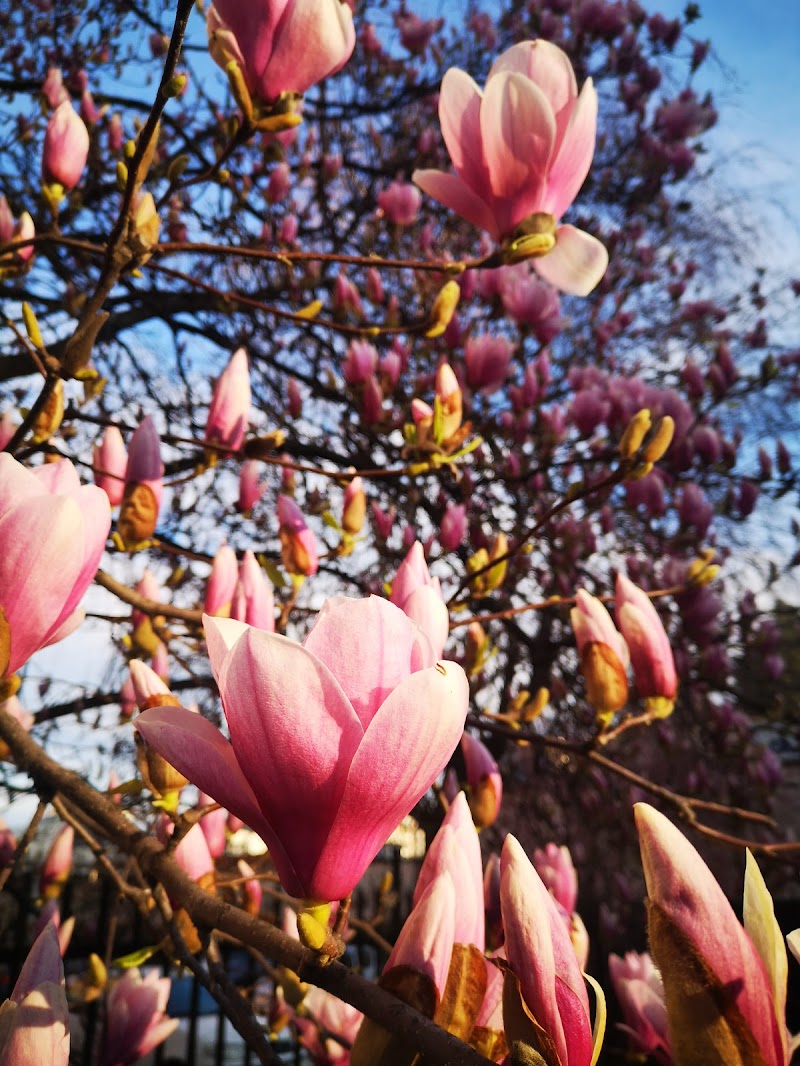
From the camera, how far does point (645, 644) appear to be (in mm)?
1239

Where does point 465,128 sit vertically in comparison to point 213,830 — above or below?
above

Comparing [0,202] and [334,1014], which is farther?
[0,202]

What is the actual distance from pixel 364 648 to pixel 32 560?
26cm

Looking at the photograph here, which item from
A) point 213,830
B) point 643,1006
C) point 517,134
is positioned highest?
point 517,134

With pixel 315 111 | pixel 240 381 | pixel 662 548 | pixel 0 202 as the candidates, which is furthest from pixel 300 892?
pixel 315 111

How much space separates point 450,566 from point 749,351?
2.88 m

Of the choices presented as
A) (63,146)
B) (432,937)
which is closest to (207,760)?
(432,937)

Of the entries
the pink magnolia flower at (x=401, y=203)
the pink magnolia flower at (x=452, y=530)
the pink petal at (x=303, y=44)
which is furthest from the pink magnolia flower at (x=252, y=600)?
the pink magnolia flower at (x=401, y=203)

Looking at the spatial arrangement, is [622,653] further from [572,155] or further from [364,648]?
[364,648]

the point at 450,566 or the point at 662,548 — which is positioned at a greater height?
the point at 662,548

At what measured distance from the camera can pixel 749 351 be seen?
195 inches

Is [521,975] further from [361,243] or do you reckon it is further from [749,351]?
[749,351]

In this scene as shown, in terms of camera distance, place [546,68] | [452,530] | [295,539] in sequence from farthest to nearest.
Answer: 1. [452,530]
2. [295,539]
3. [546,68]

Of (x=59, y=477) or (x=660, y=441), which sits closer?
(x=59, y=477)
